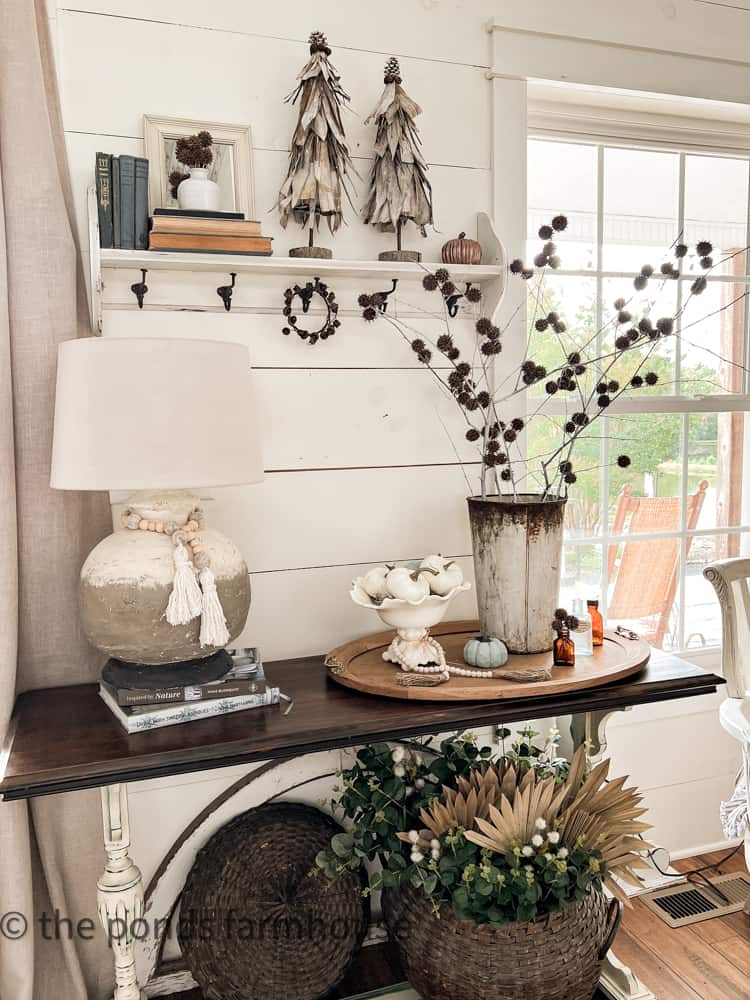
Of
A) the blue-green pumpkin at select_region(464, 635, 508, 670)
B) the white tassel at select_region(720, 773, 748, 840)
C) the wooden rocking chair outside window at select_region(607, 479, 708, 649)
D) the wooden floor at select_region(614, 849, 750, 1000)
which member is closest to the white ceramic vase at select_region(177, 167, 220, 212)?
the blue-green pumpkin at select_region(464, 635, 508, 670)

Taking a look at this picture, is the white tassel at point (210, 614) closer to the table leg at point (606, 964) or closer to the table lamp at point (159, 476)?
the table lamp at point (159, 476)

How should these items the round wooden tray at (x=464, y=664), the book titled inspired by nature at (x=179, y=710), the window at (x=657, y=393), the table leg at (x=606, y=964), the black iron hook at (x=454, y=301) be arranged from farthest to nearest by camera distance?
the window at (x=657, y=393) < the black iron hook at (x=454, y=301) < the table leg at (x=606, y=964) < the round wooden tray at (x=464, y=664) < the book titled inspired by nature at (x=179, y=710)

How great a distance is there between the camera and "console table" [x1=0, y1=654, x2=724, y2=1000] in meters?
1.31

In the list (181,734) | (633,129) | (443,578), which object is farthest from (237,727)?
(633,129)

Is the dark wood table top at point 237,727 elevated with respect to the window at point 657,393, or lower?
lower

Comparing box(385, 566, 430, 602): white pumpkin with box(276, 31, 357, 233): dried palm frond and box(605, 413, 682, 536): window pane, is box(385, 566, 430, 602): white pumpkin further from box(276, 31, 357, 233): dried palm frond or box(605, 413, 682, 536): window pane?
box(605, 413, 682, 536): window pane

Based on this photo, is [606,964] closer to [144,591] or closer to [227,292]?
[144,591]

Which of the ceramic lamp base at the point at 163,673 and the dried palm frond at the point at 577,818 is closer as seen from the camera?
the ceramic lamp base at the point at 163,673

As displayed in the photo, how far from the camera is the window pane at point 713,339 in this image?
246 cm

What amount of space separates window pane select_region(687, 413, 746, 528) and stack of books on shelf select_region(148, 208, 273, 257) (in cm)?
146

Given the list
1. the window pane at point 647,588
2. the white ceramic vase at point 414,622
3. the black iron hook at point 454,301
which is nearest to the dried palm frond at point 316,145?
the black iron hook at point 454,301

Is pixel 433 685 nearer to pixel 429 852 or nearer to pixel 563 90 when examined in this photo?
pixel 429 852

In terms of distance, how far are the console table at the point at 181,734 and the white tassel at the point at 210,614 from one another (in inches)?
5.7

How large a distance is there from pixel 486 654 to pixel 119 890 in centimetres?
80
